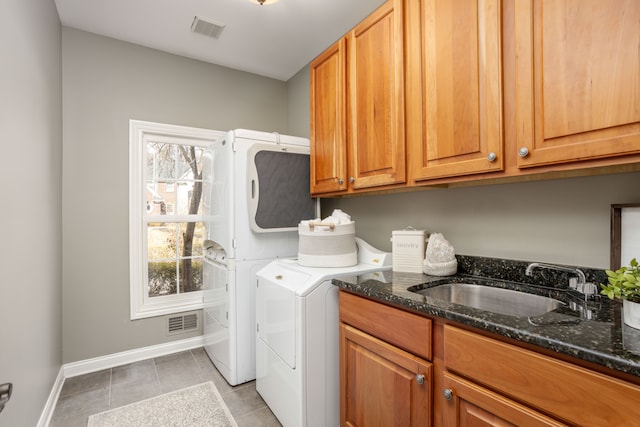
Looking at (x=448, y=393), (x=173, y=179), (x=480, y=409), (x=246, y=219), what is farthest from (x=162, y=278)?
(x=480, y=409)

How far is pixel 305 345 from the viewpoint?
1.64 metres

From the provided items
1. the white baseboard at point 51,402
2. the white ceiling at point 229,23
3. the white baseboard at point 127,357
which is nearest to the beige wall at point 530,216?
the white ceiling at point 229,23

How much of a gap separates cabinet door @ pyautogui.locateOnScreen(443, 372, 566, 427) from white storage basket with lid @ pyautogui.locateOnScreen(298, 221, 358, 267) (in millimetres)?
946

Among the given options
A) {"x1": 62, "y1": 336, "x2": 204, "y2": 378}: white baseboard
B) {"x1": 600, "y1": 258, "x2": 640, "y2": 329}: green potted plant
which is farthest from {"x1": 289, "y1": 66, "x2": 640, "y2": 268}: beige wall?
{"x1": 62, "y1": 336, "x2": 204, "y2": 378}: white baseboard

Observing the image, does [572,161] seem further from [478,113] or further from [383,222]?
[383,222]

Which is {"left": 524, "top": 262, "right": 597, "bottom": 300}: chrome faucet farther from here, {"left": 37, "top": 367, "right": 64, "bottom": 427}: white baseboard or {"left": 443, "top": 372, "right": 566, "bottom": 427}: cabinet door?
{"left": 37, "top": 367, "right": 64, "bottom": 427}: white baseboard

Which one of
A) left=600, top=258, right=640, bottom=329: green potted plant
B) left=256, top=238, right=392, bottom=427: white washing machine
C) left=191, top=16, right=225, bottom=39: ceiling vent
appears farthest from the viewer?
left=191, top=16, right=225, bottom=39: ceiling vent

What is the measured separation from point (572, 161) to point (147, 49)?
3.22 meters

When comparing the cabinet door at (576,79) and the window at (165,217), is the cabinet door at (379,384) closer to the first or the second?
the cabinet door at (576,79)

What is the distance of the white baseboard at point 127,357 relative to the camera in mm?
2512

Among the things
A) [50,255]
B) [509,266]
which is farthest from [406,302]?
[50,255]

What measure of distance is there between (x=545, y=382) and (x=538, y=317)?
212mm

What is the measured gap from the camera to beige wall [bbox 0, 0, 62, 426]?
1310mm

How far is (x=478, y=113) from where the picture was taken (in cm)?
131
